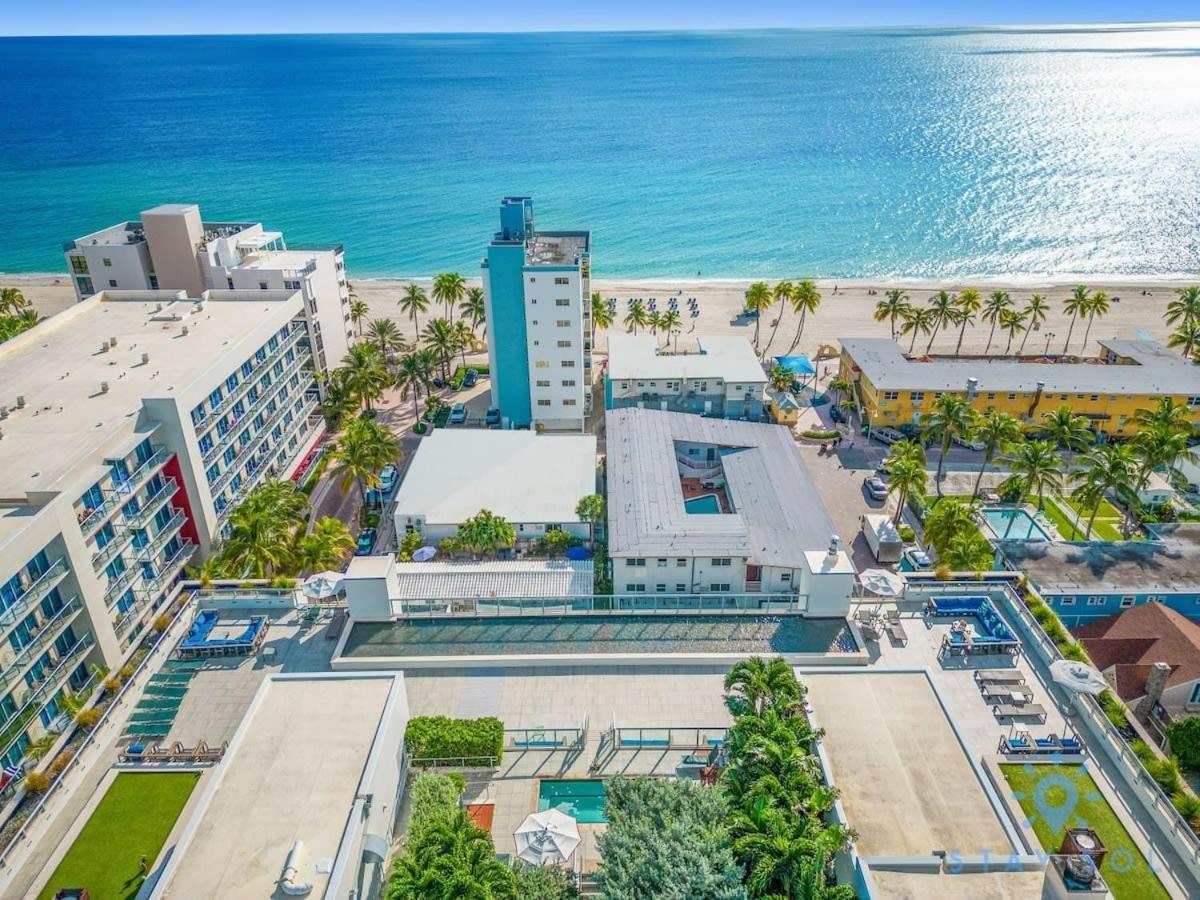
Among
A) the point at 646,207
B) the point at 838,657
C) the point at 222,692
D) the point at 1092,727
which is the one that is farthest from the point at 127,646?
the point at 646,207

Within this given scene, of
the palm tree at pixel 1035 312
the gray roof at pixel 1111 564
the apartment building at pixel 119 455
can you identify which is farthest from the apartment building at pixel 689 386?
the palm tree at pixel 1035 312

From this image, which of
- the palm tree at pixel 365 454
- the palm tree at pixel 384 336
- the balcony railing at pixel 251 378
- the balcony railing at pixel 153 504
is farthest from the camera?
the palm tree at pixel 384 336

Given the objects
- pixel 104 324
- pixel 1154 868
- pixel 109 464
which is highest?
pixel 104 324

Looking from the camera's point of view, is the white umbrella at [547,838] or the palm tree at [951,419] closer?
the white umbrella at [547,838]

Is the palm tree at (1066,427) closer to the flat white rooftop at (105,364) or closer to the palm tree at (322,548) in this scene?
the palm tree at (322,548)

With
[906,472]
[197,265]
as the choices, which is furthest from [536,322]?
[197,265]

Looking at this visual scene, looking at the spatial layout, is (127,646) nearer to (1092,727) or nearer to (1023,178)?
(1092,727)

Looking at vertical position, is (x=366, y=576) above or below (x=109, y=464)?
below
